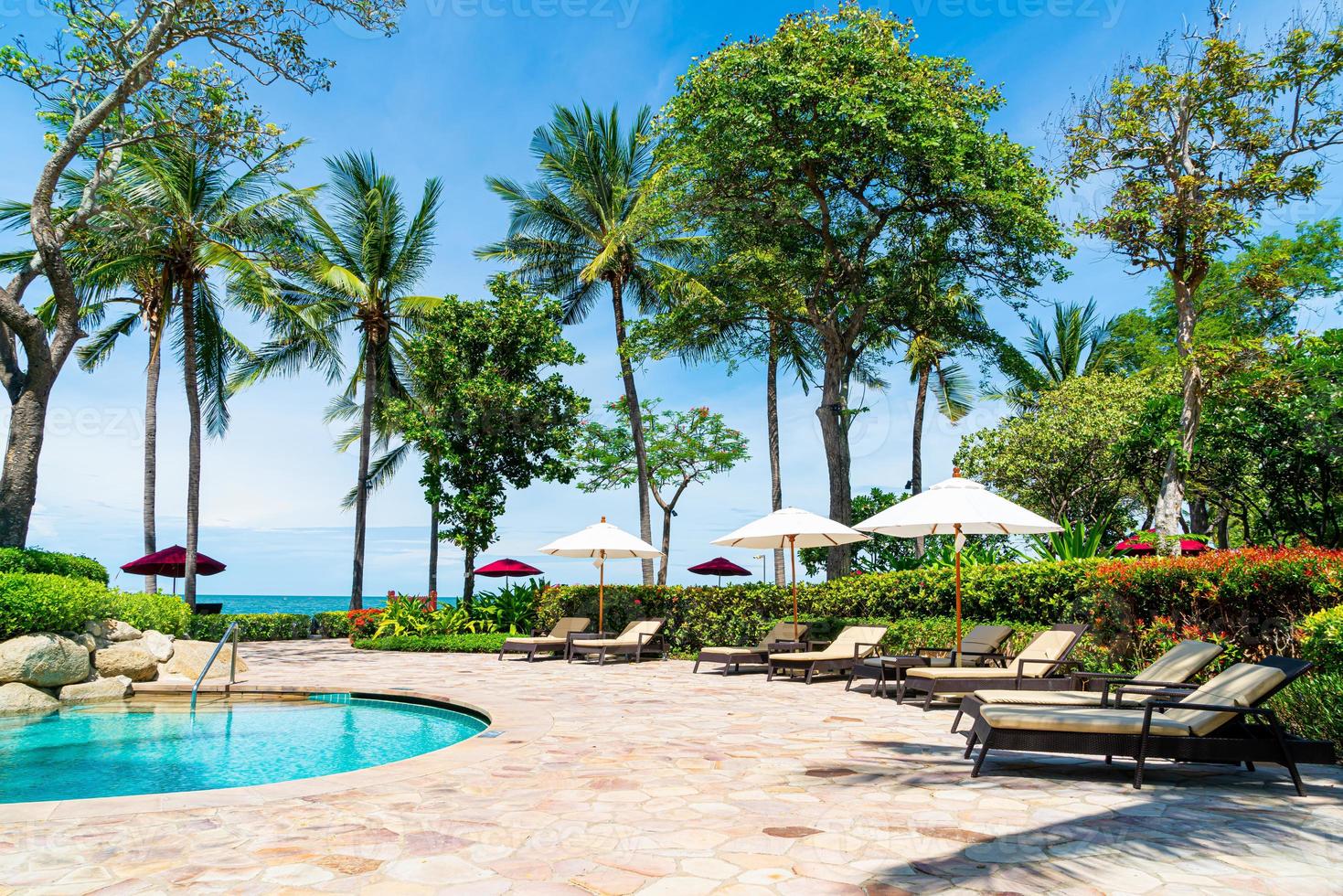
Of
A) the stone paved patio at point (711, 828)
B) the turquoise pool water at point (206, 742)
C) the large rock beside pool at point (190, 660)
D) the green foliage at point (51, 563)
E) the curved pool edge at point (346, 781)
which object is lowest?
the turquoise pool water at point (206, 742)

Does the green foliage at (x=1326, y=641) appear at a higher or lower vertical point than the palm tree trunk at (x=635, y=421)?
lower

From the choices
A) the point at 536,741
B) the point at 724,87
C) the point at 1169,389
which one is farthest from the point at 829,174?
the point at 536,741

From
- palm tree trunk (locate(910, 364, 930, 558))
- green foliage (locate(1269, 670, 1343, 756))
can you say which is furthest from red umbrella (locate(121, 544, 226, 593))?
green foliage (locate(1269, 670, 1343, 756))

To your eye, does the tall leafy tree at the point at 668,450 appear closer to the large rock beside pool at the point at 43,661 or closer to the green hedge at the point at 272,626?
the green hedge at the point at 272,626

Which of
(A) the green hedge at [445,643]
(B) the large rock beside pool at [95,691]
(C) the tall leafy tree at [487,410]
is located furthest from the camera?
(C) the tall leafy tree at [487,410]

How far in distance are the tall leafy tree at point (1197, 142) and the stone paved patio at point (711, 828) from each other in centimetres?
1436

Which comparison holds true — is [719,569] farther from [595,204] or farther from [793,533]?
[793,533]

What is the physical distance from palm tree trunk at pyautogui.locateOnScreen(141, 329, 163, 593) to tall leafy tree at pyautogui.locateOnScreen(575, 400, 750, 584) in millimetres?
13146

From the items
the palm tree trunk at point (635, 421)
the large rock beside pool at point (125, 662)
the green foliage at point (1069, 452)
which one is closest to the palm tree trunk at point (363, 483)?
the palm tree trunk at point (635, 421)

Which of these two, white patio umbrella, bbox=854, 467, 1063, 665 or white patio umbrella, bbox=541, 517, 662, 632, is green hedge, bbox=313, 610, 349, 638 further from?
white patio umbrella, bbox=854, 467, 1063, 665

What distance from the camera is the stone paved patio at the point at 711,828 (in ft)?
11.3

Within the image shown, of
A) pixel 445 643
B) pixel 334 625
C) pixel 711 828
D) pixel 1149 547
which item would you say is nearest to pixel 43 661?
pixel 445 643

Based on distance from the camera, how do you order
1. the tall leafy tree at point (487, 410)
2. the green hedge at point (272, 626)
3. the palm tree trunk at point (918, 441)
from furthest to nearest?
the palm tree trunk at point (918, 441), the green hedge at point (272, 626), the tall leafy tree at point (487, 410)

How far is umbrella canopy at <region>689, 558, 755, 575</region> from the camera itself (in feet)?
90.4
